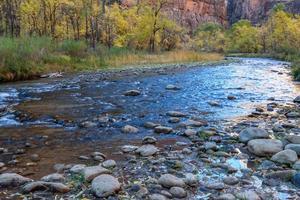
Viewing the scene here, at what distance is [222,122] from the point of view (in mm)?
9484

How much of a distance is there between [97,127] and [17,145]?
2104 mm

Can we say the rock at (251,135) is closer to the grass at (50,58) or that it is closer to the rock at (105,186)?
the rock at (105,186)

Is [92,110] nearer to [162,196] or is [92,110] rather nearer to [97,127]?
[97,127]

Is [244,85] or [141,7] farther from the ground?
[141,7]

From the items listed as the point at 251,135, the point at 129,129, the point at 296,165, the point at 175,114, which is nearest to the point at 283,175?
the point at 296,165

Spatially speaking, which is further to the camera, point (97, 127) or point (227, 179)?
point (97, 127)

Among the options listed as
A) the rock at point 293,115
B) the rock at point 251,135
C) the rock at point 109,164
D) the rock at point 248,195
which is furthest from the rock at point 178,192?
the rock at point 293,115

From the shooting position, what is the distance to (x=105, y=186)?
5008 mm

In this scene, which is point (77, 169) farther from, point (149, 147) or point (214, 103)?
→ point (214, 103)

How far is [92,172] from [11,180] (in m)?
1.16

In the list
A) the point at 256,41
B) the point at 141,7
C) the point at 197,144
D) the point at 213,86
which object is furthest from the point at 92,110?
the point at 256,41

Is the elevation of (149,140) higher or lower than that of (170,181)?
lower

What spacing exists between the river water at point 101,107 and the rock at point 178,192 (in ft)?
7.59

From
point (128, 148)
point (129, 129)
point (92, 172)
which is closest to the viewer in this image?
point (92, 172)
